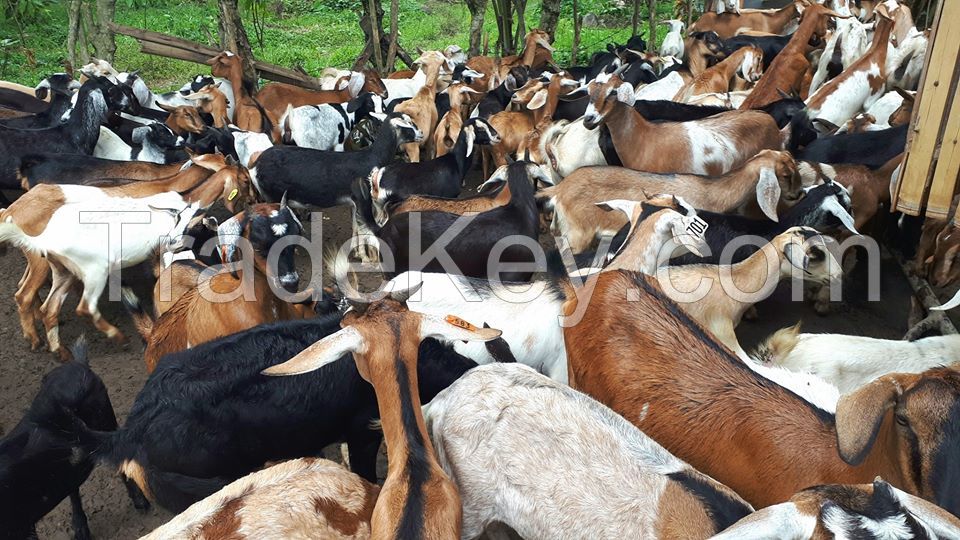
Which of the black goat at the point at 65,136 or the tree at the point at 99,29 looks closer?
the black goat at the point at 65,136

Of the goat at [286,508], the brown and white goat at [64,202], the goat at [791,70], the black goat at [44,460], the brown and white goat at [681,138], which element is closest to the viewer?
the goat at [286,508]

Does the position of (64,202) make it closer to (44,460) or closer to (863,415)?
(44,460)

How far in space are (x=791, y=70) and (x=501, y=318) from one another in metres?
5.77

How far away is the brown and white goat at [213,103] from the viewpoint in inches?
344

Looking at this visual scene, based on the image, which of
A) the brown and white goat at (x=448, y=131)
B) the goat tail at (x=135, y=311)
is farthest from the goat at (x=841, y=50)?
the goat tail at (x=135, y=311)

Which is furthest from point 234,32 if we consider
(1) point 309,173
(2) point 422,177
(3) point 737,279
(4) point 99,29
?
(3) point 737,279

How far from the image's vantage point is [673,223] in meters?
4.42

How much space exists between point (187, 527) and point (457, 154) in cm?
498

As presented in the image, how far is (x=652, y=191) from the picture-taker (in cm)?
562

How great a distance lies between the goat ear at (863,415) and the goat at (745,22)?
9953 mm

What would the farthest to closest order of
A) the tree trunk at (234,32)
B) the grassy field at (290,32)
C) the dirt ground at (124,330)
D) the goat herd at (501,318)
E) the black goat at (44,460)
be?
the grassy field at (290,32) → the tree trunk at (234,32) → the dirt ground at (124,330) → the black goat at (44,460) → the goat herd at (501,318)

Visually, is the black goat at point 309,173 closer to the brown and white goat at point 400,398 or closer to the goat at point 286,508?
the brown and white goat at point 400,398

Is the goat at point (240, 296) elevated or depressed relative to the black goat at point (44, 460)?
elevated

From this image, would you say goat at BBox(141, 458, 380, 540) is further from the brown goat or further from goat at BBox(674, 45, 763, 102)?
goat at BBox(674, 45, 763, 102)
